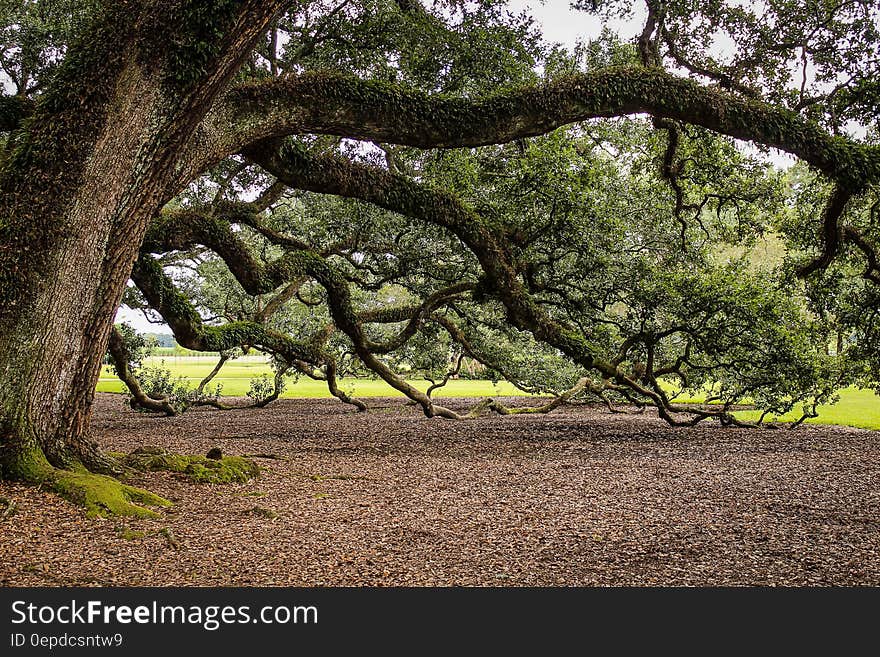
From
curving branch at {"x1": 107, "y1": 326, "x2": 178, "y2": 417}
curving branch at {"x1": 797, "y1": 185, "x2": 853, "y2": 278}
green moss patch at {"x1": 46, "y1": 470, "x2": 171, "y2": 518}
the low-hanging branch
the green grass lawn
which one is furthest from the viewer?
the green grass lawn

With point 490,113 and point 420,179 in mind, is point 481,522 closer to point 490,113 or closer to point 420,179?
point 490,113

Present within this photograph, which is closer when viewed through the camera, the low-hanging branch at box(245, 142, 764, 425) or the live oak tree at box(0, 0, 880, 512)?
the live oak tree at box(0, 0, 880, 512)

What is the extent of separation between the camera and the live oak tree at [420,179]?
5012 mm

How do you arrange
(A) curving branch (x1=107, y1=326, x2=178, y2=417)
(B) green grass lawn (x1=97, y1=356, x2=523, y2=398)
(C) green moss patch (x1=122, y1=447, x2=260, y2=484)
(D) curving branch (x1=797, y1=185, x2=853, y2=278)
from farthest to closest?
(B) green grass lawn (x1=97, y1=356, x2=523, y2=398), (A) curving branch (x1=107, y1=326, x2=178, y2=417), (D) curving branch (x1=797, y1=185, x2=853, y2=278), (C) green moss patch (x1=122, y1=447, x2=260, y2=484)

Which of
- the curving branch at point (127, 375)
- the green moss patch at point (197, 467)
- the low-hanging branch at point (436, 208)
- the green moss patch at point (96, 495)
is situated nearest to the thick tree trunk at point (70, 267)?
the green moss patch at point (96, 495)

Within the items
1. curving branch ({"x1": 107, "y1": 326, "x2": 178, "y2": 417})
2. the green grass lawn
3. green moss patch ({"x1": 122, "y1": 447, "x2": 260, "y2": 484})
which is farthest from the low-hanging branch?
the green grass lawn

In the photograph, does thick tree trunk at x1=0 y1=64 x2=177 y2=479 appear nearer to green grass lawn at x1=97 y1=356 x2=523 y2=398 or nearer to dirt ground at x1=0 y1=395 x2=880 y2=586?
dirt ground at x1=0 y1=395 x2=880 y2=586

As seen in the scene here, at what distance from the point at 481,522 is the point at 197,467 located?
10.2 ft

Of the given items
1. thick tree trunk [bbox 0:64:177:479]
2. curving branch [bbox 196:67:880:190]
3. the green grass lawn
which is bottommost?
the green grass lawn

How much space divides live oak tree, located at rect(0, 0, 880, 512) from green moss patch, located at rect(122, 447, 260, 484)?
975 millimetres

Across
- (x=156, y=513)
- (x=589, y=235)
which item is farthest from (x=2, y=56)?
(x=589, y=235)

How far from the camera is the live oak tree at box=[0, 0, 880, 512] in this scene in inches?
197

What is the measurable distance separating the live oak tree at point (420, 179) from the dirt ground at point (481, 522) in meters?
1.12

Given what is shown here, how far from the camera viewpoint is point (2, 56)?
9227 mm
